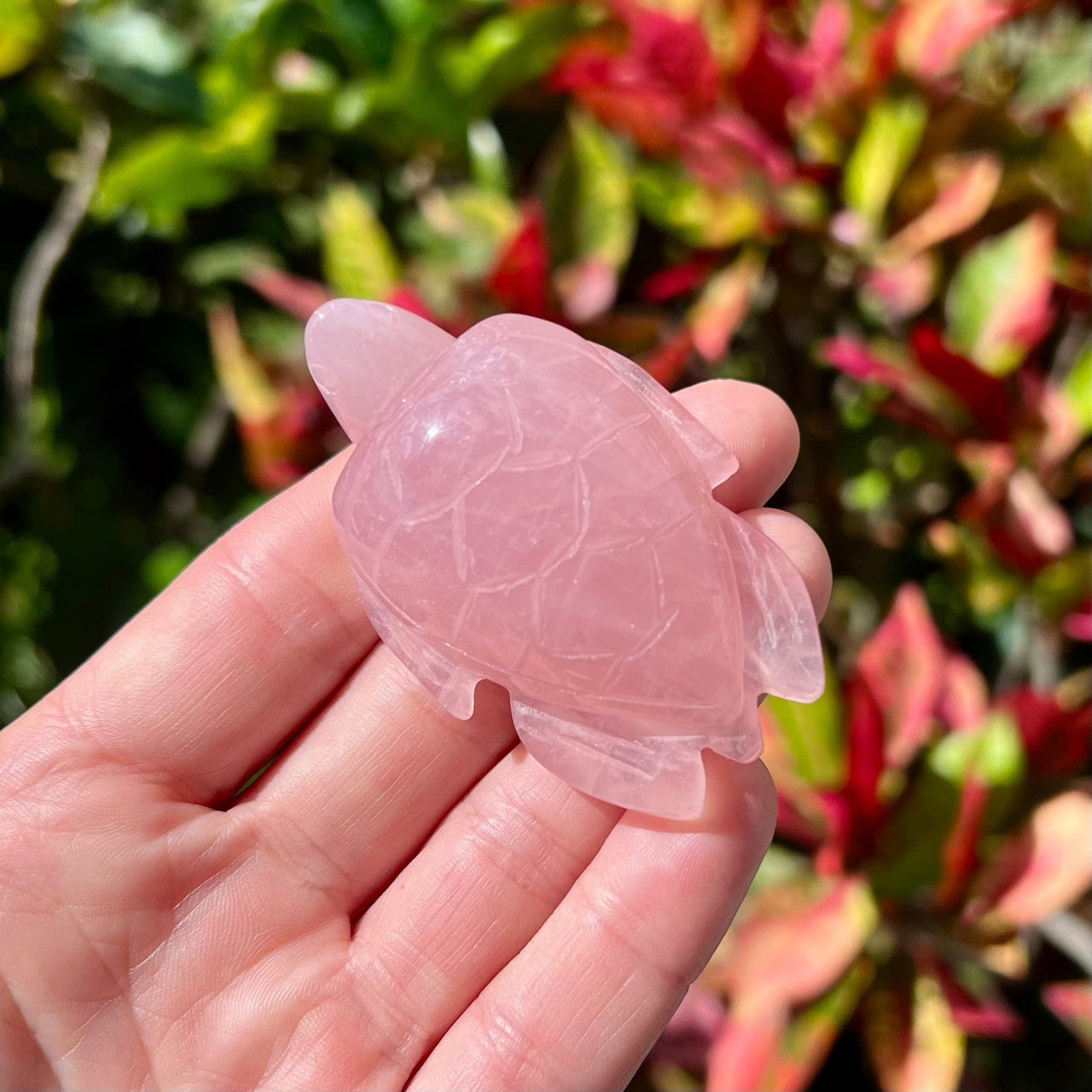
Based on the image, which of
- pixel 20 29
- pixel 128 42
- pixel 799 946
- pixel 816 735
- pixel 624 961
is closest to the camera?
pixel 624 961

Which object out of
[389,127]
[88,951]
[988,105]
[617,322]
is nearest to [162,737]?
[88,951]

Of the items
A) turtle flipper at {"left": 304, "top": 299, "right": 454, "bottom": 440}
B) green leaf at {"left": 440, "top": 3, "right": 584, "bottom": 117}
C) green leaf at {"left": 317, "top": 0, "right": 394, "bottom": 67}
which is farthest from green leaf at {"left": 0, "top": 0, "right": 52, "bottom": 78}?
turtle flipper at {"left": 304, "top": 299, "right": 454, "bottom": 440}

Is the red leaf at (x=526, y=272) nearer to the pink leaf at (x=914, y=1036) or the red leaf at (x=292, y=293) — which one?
the red leaf at (x=292, y=293)

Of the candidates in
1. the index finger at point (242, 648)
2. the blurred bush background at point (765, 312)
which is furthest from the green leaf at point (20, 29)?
the index finger at point (242, 648)

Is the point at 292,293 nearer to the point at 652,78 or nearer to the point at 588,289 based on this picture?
the point at 588,289

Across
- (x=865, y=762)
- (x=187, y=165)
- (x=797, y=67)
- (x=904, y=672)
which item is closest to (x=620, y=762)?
(x=865, y=762)

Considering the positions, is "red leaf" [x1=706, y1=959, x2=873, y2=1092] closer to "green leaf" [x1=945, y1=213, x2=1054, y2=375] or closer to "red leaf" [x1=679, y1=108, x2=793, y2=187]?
"green leaf" [x1=945, y1=213, x2=1054, y2=375]
